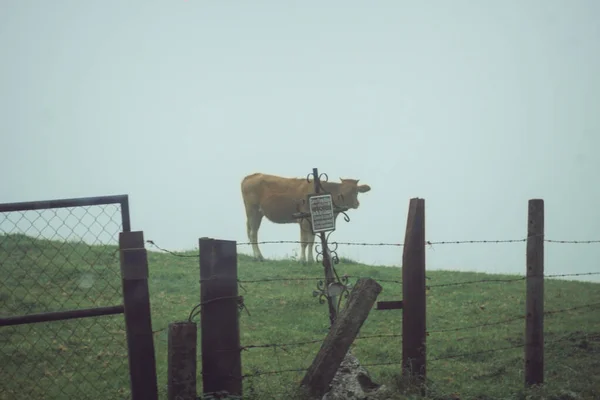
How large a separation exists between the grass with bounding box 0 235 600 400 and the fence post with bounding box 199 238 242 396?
22cm

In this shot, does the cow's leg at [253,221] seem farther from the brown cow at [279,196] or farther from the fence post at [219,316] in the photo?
the fence post at [219,316]

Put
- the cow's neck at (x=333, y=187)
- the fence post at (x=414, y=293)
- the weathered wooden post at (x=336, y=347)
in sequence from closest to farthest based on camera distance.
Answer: the weathered wooden post at (x=336, y=347)
the fence post at (x=414, y=293)
the cow's neck at (x=333, y=187)

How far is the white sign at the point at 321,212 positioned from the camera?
8.71 m

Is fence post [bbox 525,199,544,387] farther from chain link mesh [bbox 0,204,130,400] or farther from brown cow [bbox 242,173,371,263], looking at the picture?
brown cow [bbox 242,173,371,263]

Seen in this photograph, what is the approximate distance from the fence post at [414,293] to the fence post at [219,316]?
195cm

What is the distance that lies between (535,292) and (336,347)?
2.93 m

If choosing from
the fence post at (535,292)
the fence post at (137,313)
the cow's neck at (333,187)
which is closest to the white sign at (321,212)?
the fence post at (535,292)

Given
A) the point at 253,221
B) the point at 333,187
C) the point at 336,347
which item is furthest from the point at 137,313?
the point at 253,221

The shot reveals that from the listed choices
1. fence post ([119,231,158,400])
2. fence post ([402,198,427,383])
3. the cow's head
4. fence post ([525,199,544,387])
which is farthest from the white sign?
the cow's head

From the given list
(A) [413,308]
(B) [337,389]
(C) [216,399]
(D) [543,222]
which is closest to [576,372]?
(D) [543,222]

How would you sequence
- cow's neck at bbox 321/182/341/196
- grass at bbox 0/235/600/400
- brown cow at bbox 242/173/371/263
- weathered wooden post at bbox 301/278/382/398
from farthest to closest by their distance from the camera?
1. brown cow at bbox 242/173/371/263
2. cow's neck at bbox 321/182/341/196
3. grass at bbox 0/235/600/400
4. weathered wooden post at bbox 301/278/382/398

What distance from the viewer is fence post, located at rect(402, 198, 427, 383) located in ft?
22.1

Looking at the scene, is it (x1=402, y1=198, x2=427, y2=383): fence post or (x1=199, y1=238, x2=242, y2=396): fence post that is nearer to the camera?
(x1=199, y1=238, x2=242, y2=396): fence post

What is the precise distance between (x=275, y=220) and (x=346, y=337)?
18.2 m
